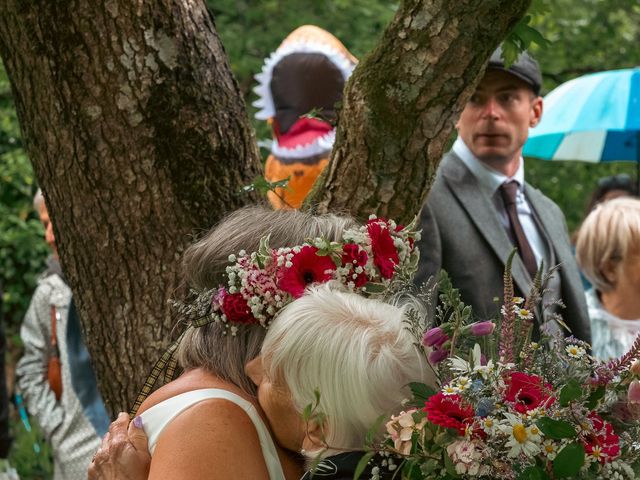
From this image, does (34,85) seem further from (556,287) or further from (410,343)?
(556,287)

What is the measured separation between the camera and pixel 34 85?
2.94m

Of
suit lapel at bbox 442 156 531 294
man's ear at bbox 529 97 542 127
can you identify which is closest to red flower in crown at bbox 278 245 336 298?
suit lapel at bbox 442 156 531 294

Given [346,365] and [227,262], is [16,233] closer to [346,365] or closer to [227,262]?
[227,262]

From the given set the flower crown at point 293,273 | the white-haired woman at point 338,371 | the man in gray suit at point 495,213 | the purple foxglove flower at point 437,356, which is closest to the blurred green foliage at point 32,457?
the man in gray suit at point 495,213

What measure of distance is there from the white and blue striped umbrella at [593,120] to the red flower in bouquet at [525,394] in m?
4.57

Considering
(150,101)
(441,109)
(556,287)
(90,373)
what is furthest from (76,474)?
(441,109)

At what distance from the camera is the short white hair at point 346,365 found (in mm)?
2109

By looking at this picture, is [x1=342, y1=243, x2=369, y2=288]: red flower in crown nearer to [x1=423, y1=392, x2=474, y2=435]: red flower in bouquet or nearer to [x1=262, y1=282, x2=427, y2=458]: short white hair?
[x1=262, y1=282, x2=427, y2=458]: short white hair

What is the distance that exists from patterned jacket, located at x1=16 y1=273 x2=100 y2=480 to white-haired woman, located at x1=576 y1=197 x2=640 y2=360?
2400 millimetres

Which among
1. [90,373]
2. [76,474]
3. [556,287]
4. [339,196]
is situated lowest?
[76,474]

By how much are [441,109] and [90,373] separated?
2863mm

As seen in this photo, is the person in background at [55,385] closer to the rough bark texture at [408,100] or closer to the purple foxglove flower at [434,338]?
the rough bark texture at [408,100]

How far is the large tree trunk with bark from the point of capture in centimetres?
278

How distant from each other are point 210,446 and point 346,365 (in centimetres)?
32
